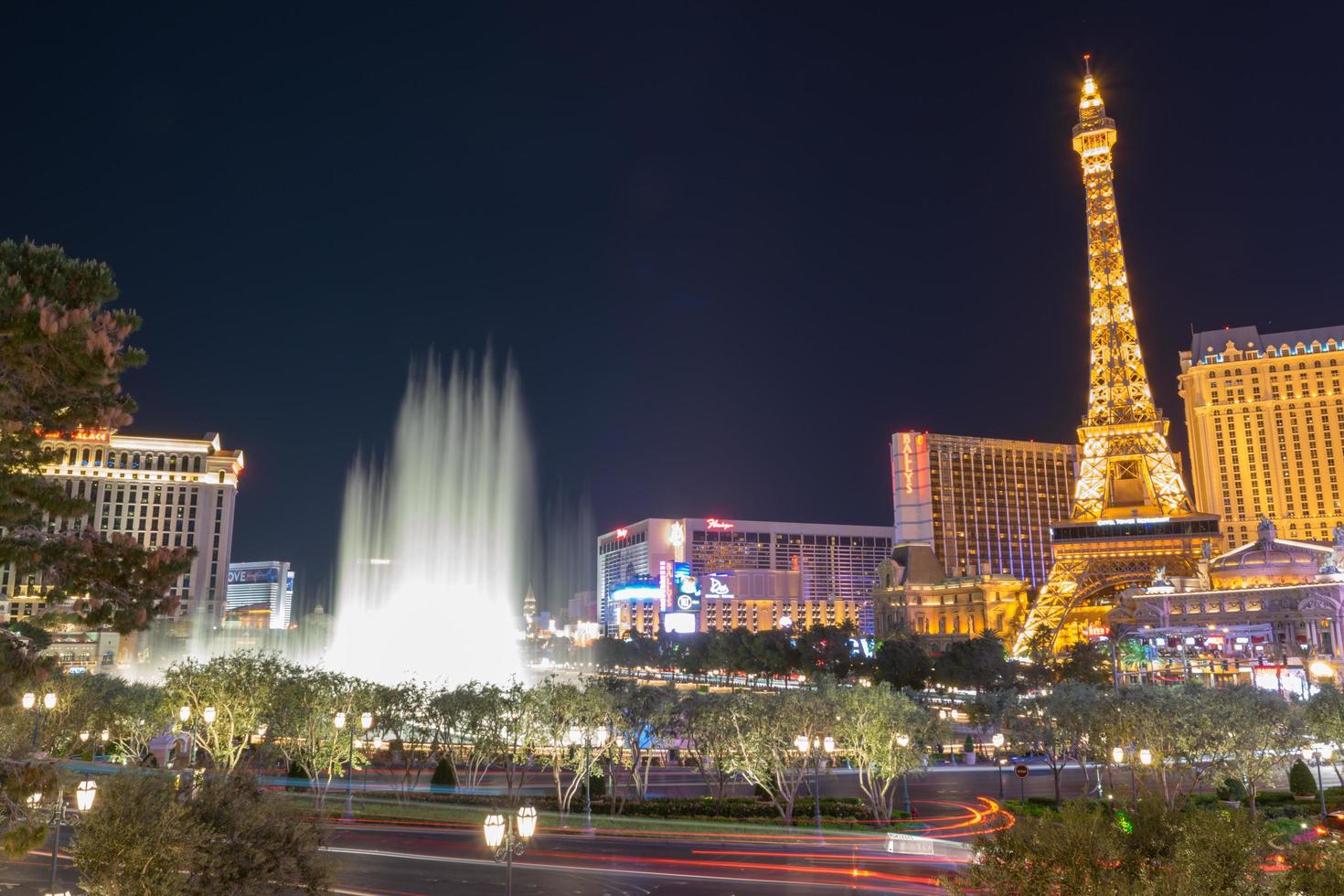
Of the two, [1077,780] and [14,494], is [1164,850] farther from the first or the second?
[1077,780]

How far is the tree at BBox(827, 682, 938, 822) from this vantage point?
3788 cm

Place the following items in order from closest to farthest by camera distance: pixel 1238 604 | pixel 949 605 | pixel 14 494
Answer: pixel 14 494 < pixel 1238 604 < pixel 949 605

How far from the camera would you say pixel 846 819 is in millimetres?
38312

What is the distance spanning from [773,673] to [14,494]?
4144 inches

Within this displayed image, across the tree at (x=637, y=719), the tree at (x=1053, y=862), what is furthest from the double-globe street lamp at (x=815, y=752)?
the tree at (x=1053, y=862)

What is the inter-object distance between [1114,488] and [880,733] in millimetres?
80283

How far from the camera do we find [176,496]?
123 metres

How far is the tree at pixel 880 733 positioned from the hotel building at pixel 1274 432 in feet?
459

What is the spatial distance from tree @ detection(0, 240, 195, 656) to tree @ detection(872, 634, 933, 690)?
8139cm

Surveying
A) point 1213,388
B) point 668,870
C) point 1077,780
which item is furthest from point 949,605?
point 668,870

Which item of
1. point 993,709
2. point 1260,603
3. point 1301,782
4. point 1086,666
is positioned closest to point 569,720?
point 993,709

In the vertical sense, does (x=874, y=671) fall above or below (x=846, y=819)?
above

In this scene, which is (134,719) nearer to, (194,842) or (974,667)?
(194,842)

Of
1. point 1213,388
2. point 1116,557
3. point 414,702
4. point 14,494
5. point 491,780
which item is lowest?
point 491,780
